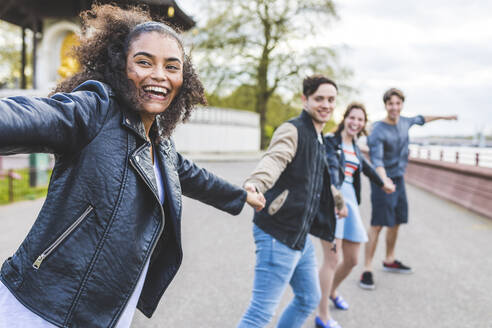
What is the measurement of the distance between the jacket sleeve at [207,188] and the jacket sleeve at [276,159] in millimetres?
182

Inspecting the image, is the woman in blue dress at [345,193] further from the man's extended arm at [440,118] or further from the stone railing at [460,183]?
the stone railing at [460,183]

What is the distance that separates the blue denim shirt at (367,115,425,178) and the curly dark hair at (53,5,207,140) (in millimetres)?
3398

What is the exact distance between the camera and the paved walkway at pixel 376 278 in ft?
11.5

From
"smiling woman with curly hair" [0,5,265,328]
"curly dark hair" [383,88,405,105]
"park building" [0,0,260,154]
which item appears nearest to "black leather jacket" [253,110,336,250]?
"smiling woman with curly hair" [0,5,265,328]

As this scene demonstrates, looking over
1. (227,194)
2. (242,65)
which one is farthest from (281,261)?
A: (242,65)

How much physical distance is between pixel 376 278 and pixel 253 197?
3.00 metres

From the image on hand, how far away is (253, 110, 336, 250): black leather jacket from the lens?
8.33 feet

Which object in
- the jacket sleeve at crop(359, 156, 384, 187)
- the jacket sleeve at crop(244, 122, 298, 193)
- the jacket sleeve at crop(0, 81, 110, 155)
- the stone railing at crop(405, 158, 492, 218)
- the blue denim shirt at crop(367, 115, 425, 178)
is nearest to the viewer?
the jacket sleeve at crop(0, 81, 110, 155)

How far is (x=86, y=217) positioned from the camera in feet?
4.17

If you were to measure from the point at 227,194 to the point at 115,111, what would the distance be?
973 millimetres

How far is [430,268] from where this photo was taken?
501cm

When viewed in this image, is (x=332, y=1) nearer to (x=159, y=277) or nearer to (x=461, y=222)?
(x=461, y=222)

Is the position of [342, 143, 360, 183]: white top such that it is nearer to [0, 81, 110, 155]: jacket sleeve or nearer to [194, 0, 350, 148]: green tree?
[0, 81, 110, 155]: jacket sleeve

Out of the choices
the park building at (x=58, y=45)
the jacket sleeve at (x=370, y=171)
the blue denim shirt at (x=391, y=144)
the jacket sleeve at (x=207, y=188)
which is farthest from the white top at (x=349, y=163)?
the park building at (x=58, y=45)
